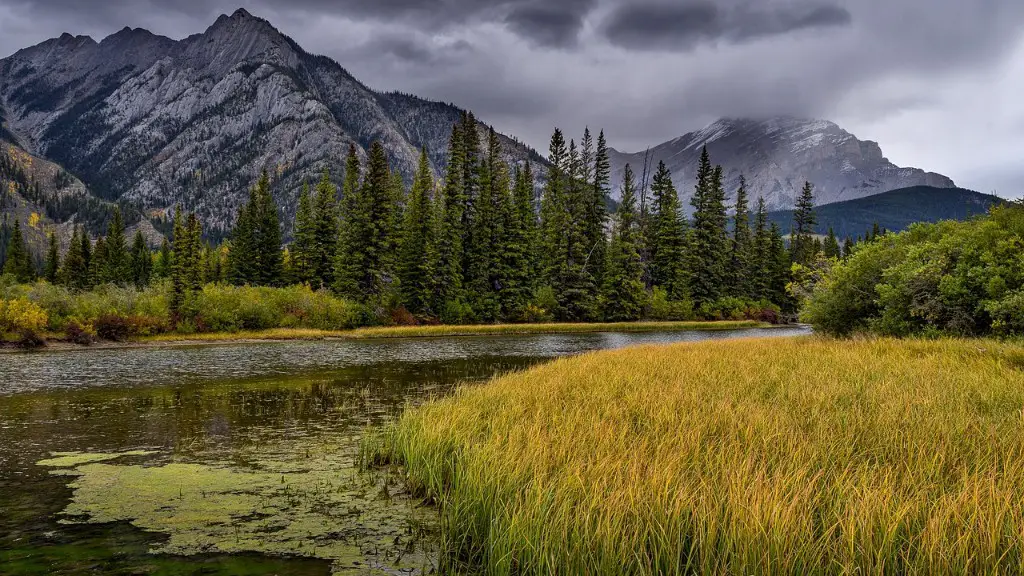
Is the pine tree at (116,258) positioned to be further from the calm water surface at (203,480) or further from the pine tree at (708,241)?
the pine tree at (708,241)

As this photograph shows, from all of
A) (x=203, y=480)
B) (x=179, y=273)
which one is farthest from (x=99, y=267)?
(x=203, y=480)

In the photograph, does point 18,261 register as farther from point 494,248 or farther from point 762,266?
point 762,266

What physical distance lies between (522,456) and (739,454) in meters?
2.75

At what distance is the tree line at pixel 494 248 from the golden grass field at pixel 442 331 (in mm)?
4875

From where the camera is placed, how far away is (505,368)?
82.1 feet

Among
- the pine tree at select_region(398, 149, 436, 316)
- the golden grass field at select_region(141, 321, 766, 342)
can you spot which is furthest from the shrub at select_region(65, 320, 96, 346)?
the pine tree at select_region(398, 149, 436, 316)

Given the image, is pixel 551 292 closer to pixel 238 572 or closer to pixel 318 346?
pixel 318 346

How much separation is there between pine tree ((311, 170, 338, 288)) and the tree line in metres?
0.13

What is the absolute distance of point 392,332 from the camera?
49.3m

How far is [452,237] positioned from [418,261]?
5.11m

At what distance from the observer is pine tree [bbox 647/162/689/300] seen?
72.9m

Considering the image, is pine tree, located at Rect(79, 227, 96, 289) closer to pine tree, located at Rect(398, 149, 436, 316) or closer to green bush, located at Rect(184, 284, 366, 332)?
green bush, located at Rect(184, 284, 366, 332)

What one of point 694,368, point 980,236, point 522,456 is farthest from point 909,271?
point 522,456

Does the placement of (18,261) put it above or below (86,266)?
above
